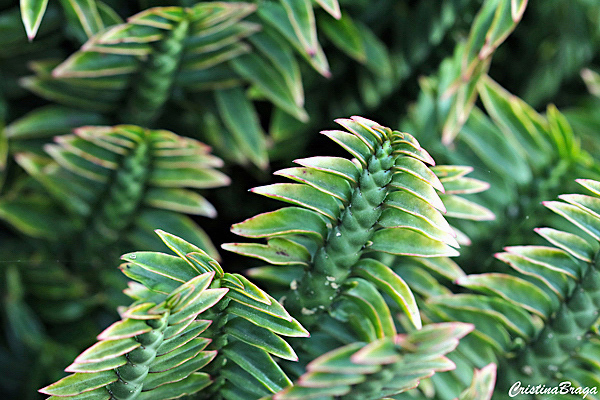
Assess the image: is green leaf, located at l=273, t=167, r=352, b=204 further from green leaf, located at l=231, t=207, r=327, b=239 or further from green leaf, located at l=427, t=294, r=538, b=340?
green leaf, located at l=427, t=294, r=538, b=340

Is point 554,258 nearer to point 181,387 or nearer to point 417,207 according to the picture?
point 417,207

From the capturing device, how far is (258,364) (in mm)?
557

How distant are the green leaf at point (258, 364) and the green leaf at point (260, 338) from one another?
0.02m

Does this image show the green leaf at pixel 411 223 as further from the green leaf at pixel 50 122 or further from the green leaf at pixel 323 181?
the green leaf at pixel 50 122

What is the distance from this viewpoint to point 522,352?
70 cm

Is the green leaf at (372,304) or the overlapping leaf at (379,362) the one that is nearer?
the overlapping leaf at (379,362)

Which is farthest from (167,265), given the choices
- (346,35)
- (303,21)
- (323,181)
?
(346,35)

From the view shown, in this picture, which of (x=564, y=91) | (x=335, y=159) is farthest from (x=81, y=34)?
(x=564, y=91)

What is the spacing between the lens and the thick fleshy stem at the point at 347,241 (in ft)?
1.74

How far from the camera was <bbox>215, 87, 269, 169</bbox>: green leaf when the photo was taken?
0.91 m

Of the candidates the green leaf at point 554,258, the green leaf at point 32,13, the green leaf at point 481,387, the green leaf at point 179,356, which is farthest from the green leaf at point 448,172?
the green leaf at point 32,13

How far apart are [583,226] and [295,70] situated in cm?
48

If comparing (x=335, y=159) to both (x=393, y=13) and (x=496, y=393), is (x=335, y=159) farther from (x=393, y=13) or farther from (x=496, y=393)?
(x=393, y=13)

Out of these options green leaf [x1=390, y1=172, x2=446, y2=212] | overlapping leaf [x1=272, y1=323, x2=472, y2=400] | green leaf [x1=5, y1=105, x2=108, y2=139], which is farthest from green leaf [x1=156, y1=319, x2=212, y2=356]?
green leaf [x1=5, y1=105, x2=108, y2=139]
